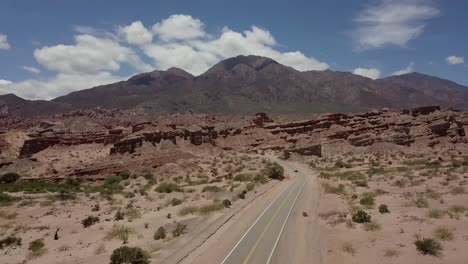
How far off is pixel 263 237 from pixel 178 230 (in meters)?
5.59

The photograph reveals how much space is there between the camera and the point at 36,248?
976 inches

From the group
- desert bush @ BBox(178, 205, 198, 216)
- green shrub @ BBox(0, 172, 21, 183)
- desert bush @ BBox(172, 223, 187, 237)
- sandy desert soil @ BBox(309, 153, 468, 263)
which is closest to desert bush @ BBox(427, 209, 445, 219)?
sandy desert soil @ BBox(309, 153, 468, 263)

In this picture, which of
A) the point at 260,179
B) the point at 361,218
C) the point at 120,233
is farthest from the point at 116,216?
the point at 260,179

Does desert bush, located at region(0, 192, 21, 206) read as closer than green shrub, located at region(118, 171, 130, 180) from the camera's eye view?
Yes

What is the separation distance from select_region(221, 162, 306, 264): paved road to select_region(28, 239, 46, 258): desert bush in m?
11.2

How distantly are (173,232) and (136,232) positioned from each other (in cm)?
304

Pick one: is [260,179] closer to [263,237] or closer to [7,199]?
[7,199]

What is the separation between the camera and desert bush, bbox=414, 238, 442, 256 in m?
17.7

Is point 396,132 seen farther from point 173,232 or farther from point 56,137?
point 56,137

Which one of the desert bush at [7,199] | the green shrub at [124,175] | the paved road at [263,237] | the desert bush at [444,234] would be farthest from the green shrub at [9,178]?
the desert bush at [444,234]

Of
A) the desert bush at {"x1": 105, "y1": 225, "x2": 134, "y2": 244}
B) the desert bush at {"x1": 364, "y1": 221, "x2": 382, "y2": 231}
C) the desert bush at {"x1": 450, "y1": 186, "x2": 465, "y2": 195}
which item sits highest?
the desert bush at {"x1": 450, "y1": 186, "x2": 465, "y2": 195}

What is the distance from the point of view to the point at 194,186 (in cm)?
5288

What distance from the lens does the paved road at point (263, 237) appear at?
64.0ft

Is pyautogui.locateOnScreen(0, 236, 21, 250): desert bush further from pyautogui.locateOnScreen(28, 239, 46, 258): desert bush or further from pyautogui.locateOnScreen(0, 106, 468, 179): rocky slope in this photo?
pyautogui.locateOnScreen(0, 106, 468, 179): rocky slope
